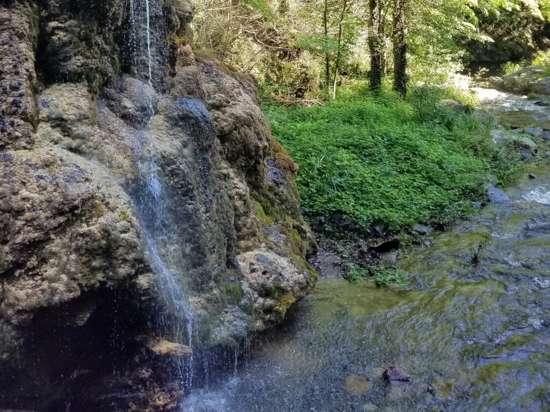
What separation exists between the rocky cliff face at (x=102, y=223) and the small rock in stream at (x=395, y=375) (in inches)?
44.4

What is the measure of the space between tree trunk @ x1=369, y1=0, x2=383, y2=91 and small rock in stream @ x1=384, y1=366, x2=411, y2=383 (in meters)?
9.34

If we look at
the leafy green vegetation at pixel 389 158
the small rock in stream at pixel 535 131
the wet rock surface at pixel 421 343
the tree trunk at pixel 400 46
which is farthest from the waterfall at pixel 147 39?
the small rock in stream at pixel 535 131

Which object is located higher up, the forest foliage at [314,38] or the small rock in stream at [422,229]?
the forest foliage at [314,38]

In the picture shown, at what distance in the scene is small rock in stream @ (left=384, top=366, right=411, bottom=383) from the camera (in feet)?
15.1

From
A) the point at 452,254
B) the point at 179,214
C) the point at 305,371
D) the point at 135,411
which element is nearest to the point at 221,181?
the point at 179,214

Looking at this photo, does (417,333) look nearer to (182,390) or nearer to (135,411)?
(182,390)

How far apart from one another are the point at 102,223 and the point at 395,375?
2.81 metres

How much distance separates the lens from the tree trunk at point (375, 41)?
41.6 ft

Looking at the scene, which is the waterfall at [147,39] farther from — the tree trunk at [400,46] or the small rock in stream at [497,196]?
the tree trunk at [400,46]

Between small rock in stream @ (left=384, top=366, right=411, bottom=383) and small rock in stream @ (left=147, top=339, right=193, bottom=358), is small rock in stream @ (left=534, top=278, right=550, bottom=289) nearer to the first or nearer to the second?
small rock in stream @ (left=384, top=366, right=411, bottom=383)

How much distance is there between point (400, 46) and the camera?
504 inches

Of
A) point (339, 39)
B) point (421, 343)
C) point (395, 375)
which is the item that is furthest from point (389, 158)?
point (395, 375)

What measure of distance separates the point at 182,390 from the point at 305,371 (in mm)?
1110

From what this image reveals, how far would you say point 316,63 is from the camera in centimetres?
1320
